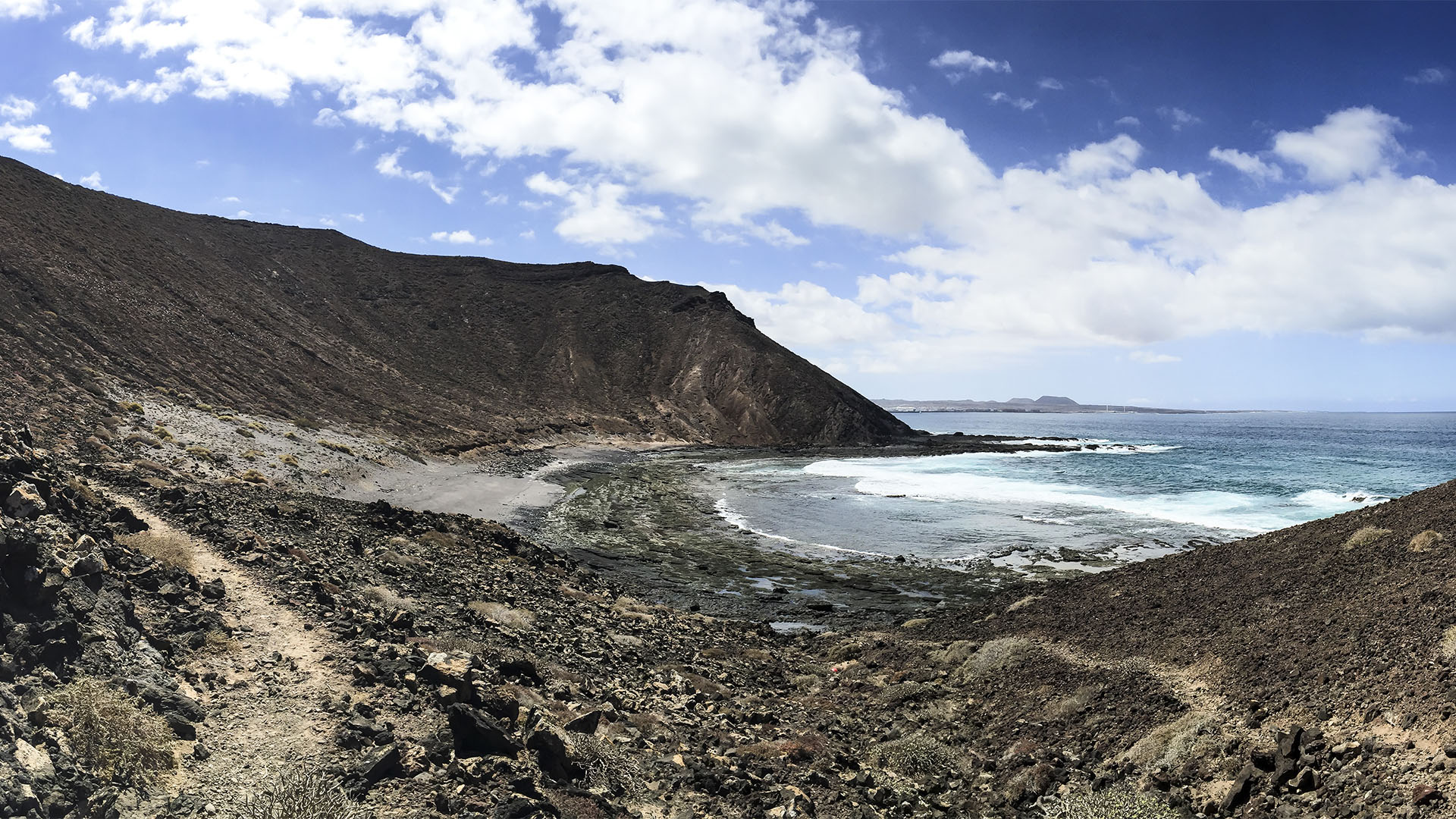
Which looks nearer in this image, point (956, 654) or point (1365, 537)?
point (1365, 537)

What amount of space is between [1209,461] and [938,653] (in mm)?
66416

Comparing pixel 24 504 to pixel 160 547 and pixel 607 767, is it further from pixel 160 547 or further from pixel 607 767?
pixel 607 767

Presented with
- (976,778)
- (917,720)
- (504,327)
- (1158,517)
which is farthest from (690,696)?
(504,327)

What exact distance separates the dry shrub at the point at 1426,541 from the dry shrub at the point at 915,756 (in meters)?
7.55

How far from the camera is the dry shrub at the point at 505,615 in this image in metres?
12.9

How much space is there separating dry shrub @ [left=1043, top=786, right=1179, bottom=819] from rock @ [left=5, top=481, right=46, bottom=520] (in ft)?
42.4

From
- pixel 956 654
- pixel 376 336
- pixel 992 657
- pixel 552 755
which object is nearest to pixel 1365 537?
pixel 992 657

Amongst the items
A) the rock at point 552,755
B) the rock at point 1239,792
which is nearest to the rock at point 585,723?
the rock at point 552,755

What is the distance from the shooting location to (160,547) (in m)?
11.1

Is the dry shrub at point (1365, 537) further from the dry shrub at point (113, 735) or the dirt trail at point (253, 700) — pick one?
→ the dry shrub at point (113, 735)

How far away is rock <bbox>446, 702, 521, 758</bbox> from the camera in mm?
7480

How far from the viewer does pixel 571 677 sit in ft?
35.7

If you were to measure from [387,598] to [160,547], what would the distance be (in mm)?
3357

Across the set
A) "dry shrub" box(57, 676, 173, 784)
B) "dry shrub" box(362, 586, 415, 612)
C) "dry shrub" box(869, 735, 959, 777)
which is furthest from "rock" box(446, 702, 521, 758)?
"dry shrub" box(362, 586, 415, 612)
